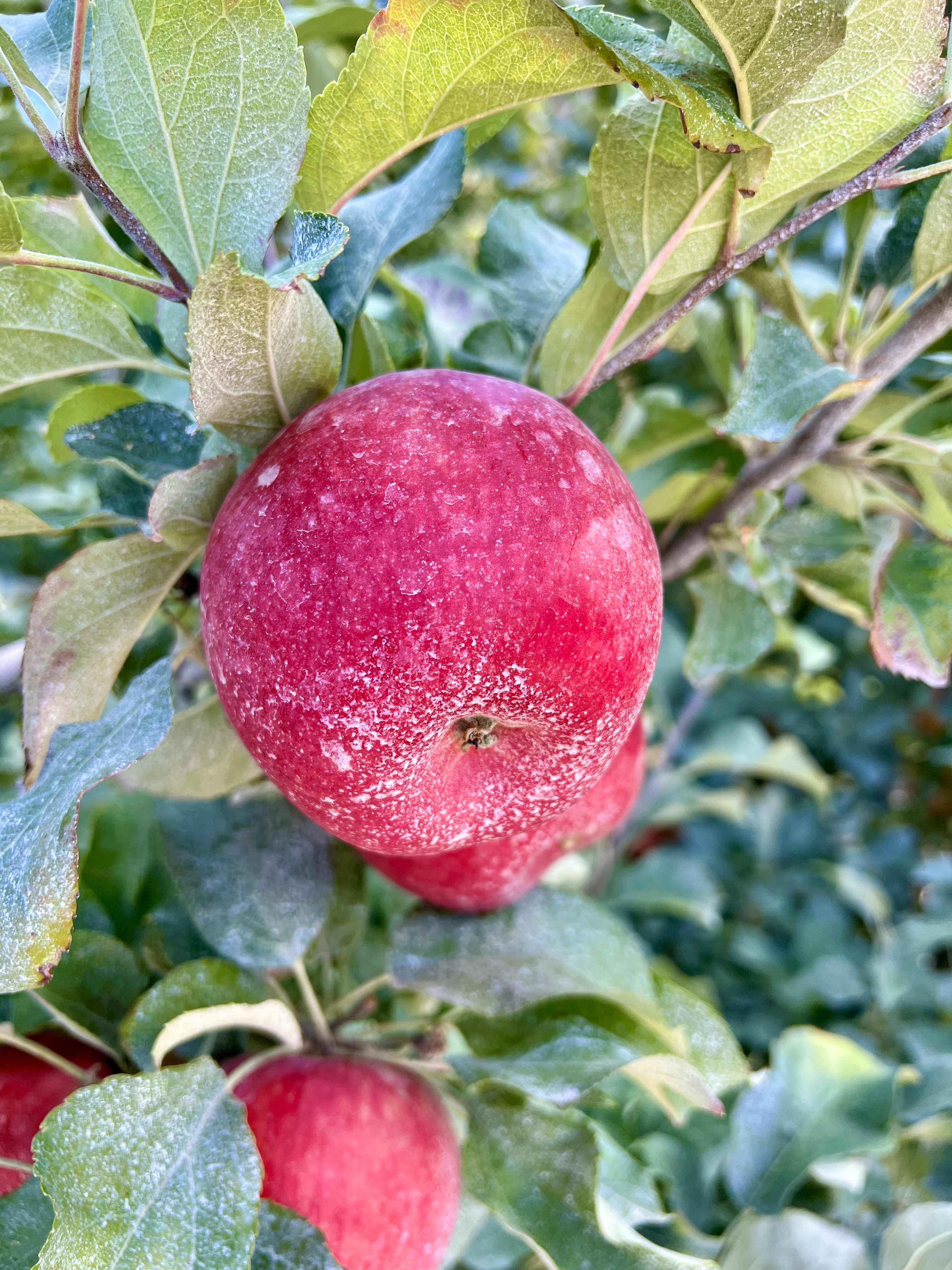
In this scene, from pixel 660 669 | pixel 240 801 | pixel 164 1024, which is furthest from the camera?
pixel 660 669

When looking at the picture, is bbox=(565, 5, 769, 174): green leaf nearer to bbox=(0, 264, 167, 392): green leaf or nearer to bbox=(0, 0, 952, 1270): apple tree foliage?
bbox=(0, 0, 952, 1270): apple tree foliage

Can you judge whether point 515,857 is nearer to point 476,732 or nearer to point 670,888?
point 476,732

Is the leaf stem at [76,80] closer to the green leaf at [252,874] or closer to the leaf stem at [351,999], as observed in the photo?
the green leaf at [252,874]

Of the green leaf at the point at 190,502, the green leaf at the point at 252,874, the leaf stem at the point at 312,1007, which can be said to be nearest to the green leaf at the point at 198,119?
the green leaf at the point at 190,502

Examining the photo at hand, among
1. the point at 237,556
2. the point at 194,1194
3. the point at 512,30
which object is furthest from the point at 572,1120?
the point at 512,30

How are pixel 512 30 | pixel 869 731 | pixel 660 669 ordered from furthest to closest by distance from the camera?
pixel 869 731, pixel 660 669, pixel 512 30

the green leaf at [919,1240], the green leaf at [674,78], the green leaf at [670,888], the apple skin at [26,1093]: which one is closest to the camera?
the green leaf at [674,78]

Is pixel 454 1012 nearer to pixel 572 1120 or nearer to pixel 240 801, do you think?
pixel 572 1120
